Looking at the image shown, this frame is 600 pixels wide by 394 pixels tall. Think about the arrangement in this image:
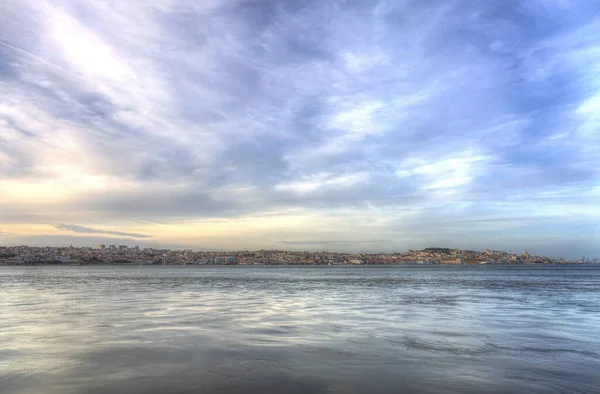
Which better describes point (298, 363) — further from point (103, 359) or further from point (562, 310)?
point (562, 310)

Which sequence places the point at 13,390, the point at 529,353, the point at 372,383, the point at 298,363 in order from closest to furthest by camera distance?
the point at 13,390
the point at 372,383
the point at 298,363
the point at 529,353

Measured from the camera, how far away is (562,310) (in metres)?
25.3

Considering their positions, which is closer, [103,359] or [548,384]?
[548,384]

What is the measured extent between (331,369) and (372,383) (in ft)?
4.89

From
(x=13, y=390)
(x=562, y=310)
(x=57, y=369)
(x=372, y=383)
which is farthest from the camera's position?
(x=562, y=310)

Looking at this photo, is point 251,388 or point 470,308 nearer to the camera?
point 251,388

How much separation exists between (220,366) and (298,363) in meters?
2.02

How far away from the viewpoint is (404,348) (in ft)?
44.7

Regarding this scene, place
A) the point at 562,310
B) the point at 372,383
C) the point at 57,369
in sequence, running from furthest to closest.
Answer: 1. the point at 562,310
2. the point at 57,369
3. the point at 372,383

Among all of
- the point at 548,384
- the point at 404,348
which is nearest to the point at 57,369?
the point at 404,348

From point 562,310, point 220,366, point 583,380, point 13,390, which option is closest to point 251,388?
point 220,366

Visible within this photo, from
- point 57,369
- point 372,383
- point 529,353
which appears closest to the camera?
point 372,383

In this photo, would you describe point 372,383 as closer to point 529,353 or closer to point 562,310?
point 529,353

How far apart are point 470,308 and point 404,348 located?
14.4m
